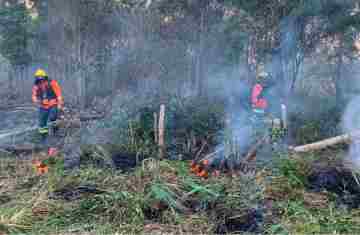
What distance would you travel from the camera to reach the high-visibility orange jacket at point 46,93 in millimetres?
8703

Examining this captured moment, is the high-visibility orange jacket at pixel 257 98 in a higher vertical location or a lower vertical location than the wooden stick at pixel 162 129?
higher

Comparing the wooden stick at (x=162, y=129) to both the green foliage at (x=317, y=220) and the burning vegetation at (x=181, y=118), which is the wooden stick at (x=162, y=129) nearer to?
the burning vegetation at (x=181, y=118)

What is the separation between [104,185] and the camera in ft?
18.8

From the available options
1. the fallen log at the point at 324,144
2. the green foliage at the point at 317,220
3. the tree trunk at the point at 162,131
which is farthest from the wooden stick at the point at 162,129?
the green foliage at the point at 317,220

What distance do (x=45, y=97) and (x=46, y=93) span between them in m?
0.10

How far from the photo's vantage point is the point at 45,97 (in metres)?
8.77

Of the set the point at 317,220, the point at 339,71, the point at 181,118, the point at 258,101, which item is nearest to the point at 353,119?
the point at 258,101

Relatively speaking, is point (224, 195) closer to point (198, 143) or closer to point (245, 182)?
point (245, 182)

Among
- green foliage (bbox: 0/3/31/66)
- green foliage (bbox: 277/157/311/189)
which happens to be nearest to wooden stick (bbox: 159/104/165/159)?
green foliage (bbox: 277/157/311/189)

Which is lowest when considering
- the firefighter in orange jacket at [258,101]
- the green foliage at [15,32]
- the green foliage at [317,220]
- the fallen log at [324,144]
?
the green foliage at [317,220]

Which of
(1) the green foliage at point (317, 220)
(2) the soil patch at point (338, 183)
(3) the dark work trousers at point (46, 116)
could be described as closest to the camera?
(1) the green foliage at point (317, 220)

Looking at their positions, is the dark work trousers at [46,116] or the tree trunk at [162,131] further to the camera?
the dark work trousers at [46,116]

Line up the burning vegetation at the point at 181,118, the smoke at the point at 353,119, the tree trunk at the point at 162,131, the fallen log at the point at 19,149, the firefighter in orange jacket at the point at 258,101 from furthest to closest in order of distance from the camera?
1. the firefighter in orange jacket at the point at 258,101
2. the fallen log at the point at 19,149
3. the tree trunk at the point at 162,131
4. the smoke at the point at 353,119
5. the burning vegetation at the point at 181,118

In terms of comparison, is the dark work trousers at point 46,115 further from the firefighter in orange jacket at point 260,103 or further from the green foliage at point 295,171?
the green foliage at point 295,171
